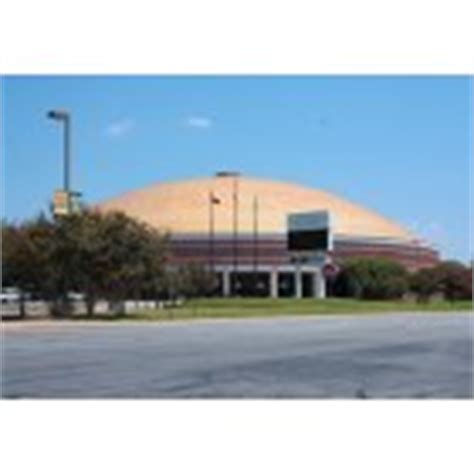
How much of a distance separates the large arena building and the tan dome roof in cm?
10

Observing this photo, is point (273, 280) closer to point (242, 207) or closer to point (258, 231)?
point (258, 231)

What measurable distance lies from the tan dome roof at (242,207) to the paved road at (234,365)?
3207 inches

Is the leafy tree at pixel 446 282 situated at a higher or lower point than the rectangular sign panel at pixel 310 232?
lower

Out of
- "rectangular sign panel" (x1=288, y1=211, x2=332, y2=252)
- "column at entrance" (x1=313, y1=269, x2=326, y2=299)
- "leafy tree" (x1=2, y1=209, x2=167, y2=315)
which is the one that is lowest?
"column at entrance" (x1=313, y1=269, x2=326, y2=299)

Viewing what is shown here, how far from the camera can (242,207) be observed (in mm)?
125812

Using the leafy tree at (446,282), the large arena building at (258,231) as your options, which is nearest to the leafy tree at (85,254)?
the large arena building at (258,231)

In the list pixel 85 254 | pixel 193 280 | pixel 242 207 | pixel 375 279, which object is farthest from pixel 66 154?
pixel 242 207

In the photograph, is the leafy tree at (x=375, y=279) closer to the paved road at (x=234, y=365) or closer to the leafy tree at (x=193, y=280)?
the leafy tree at (x=193, y=280)

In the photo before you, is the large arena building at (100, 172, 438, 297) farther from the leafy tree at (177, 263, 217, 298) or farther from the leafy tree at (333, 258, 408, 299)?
the leafy tree at (177, 263, 217, 298)

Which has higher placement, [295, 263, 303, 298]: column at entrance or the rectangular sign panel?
the rectangular sign panel

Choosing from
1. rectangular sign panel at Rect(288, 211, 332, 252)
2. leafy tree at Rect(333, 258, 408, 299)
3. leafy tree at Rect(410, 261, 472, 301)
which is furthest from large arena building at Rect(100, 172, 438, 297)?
leafy tree at Rect(410, 261, 472, 301)

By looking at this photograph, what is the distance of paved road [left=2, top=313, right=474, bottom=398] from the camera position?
16.4m

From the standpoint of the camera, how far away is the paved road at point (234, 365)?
53.7 feet

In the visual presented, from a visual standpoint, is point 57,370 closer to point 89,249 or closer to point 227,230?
point 89,249
